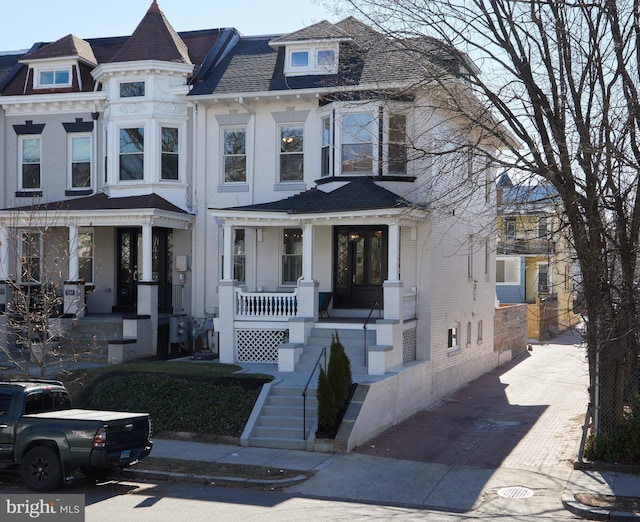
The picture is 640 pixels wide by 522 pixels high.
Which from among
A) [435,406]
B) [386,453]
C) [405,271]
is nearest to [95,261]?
[405,271]

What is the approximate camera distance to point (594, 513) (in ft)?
34.3

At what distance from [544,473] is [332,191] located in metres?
9.41

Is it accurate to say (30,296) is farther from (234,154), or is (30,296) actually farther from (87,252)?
(234,154)

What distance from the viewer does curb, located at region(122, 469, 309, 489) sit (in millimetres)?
11875

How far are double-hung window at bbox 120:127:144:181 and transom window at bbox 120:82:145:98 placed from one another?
98 centimetres

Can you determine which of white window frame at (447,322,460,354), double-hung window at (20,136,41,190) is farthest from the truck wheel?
double-hung window at (20,136,41,190)

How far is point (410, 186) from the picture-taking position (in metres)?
19.9

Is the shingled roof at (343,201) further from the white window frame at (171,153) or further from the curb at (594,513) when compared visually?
the curb at (594,513)

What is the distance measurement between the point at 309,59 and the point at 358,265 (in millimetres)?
5992

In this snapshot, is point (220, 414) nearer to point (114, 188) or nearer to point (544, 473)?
point (544, 473)

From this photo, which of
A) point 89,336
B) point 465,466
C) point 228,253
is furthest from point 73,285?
point 465,466

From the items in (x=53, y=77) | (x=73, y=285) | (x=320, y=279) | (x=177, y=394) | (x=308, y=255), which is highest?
(x=53, y=77)

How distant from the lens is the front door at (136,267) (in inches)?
898

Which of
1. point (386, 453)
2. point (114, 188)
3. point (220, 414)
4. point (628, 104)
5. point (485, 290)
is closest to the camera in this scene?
point (628, 104)
